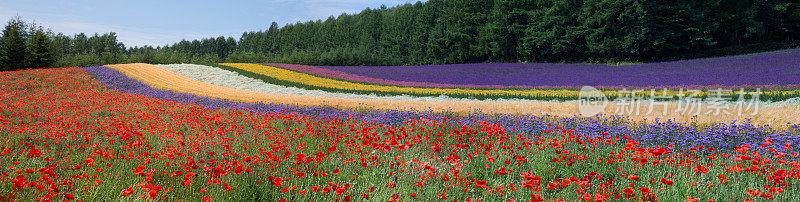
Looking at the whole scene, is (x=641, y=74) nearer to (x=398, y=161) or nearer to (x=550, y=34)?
(x=550, y=34)

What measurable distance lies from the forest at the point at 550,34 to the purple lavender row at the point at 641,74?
9.48m

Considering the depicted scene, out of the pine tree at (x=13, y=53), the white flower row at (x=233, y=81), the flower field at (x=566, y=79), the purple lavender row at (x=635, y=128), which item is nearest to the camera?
the purple lavender row at (x=635, y=128)

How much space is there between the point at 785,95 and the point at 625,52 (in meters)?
25.2

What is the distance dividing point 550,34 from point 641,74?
683 inches

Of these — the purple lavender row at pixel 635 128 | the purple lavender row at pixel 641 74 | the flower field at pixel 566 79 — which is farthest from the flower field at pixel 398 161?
the purple lavender row at pixel 641 74

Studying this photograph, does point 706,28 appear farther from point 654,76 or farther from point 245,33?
point 245,33

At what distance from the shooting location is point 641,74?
2338 centimetres

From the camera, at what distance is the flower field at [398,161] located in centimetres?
345

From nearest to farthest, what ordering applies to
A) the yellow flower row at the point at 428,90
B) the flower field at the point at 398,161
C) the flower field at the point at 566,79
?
the flower field at the point at 398,161 < the yellow flower row at the point at 428,90 < the flower field at the point at 566,79

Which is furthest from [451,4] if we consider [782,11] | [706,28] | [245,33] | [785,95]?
[245,33]

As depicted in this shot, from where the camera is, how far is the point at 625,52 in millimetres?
35906

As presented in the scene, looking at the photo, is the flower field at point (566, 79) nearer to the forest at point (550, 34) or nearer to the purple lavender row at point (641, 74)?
Result: the purple lavender row at point (641, 74)

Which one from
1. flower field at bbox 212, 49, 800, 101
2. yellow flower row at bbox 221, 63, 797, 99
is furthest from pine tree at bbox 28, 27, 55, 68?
flower field at bbox 212, 49, 800, 101

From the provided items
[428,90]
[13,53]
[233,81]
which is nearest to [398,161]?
[428,90]
